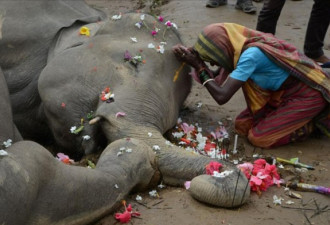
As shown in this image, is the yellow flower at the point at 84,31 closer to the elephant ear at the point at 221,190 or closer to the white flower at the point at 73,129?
the white flower at the point at 73,129

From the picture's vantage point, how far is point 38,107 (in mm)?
3781

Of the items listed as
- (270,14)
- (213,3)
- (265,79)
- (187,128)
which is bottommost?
(213,3)

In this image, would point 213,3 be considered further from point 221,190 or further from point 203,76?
point 221,190

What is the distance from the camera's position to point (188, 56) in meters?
3.54

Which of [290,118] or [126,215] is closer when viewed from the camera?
[126,215]

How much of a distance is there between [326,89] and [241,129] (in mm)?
599

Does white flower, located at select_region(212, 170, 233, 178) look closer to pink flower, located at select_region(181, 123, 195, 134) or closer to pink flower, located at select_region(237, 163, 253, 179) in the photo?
pink flower, located at select_region(237, 163, 253, 179)

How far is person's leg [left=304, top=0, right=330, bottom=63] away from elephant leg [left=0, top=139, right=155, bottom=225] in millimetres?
2860

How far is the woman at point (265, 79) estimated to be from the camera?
3480 millimetres

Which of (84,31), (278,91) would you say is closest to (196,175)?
(278,91)

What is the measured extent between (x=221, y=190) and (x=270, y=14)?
9.29 feet

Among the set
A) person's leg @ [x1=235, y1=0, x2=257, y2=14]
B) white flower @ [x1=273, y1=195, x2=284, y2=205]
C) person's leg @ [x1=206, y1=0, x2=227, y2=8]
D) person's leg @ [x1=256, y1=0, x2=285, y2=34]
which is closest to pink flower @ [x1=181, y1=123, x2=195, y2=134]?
white flower @ [x1=273, y1=195, x2=284, y2=205]

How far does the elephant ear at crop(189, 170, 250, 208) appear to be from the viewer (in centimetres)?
257

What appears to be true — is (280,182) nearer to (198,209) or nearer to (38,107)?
(198,209)
